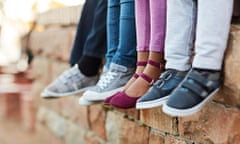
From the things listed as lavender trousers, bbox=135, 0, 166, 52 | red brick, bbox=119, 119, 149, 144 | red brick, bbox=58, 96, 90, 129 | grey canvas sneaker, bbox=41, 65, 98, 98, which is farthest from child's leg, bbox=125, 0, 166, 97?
red brick, bbox=58, 96, 90, 129

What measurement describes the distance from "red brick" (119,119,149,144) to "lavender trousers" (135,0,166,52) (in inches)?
15.1

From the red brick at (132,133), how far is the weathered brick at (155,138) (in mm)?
31

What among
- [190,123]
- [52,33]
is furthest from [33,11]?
[190,123]

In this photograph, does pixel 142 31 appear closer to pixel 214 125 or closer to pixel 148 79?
pixel 148 79

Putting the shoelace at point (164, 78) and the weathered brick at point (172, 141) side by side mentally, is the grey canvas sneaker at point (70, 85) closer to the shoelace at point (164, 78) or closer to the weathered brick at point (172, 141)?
the weathered brick at point (172, 141)

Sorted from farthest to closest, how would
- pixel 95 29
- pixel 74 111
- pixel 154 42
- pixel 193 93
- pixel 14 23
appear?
1. pixel 14 23
2. pixel 74 111
3. pixel 95 29
4. pixel 154 42
5. pixel 193 93

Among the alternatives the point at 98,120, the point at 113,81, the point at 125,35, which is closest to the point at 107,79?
the point at 113,81

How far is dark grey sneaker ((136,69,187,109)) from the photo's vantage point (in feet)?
3.51

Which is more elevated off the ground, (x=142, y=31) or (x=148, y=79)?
(x=142, y=31)

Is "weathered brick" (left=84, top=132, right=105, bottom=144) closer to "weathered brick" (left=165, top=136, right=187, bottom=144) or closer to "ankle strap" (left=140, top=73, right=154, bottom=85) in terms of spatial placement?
"weathered brick" (left=165, top=136, right=187, bottom=144)

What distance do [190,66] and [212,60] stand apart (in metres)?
0.10

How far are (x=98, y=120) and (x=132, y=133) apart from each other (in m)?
→ 0.41

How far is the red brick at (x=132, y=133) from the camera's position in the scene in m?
1.52

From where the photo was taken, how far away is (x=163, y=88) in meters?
1.08
